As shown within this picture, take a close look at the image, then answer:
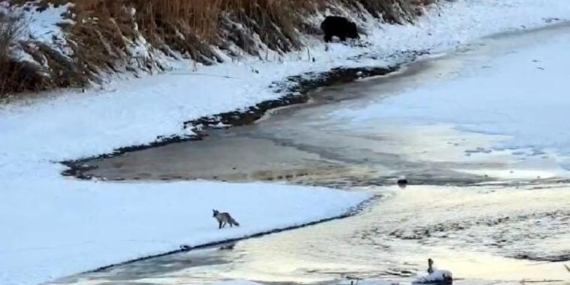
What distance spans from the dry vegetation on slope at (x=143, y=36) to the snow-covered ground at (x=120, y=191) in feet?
1.22

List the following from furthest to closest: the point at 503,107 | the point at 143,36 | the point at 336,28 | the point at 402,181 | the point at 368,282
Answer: the point at 336,28
the point at 143,36
the point at 503,107
the point at 402,181
the point at 368,282

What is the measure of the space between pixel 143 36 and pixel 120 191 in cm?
723

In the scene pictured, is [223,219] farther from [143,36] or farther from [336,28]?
[336,28]

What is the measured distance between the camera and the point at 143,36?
1811cm

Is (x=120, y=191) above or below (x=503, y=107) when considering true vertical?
below

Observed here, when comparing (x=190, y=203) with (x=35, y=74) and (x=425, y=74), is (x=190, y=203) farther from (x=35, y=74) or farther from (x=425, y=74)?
(x=425, y=74)

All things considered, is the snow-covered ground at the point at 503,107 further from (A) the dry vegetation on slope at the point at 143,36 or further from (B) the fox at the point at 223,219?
(B) the fox at the point at 223,219

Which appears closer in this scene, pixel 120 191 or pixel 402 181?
pixel 120 191

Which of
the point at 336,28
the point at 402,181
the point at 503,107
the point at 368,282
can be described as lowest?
the point at 368,282

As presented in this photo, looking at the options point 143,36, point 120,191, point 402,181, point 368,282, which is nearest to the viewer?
point 368,282

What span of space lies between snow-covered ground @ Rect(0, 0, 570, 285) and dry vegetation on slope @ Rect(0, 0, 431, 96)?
0.37m

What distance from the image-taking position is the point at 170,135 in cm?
1434

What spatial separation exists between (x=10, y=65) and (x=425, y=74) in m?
6.17

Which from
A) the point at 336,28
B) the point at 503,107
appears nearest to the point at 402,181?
Answer: the point at 503,107
